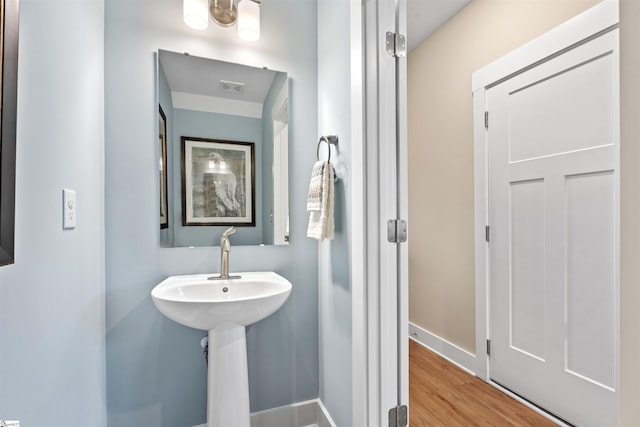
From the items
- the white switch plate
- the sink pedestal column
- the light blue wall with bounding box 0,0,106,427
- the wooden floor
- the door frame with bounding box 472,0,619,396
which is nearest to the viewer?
the light blue wall with bounding box 0,0,106,427

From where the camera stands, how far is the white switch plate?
0.97 metres

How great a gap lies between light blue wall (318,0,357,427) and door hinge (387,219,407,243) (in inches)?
7.1

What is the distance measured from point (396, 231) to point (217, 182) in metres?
0.94

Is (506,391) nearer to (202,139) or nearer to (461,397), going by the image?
(461,397)

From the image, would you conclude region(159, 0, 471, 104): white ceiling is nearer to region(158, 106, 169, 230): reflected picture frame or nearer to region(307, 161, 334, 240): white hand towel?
region(158, 106, 169, 230): reflected picture frame

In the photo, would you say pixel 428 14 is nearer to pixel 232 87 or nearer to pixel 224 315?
pixel 232 87

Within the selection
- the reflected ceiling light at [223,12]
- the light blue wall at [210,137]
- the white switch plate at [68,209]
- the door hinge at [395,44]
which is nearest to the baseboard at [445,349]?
the light blue wall at [210,137]

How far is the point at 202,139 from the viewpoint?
160cm

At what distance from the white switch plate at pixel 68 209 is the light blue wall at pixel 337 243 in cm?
100

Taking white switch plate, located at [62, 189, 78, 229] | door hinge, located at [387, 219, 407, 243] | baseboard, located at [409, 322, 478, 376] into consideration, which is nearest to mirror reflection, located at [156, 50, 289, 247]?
white switch plate, located at [62, 189, 78, 229]

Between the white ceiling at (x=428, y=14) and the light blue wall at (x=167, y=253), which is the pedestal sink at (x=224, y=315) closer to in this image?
the light blue wall at (x=167, y=253)

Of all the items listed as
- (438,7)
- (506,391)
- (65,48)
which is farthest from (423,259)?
(65,48)

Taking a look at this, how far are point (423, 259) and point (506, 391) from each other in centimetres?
110

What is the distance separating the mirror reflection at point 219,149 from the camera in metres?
1.54
